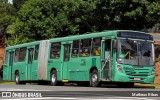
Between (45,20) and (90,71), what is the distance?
83.2ft

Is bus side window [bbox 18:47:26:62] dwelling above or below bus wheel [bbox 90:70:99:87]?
above

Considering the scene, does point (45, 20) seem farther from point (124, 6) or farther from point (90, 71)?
point (90, 71)

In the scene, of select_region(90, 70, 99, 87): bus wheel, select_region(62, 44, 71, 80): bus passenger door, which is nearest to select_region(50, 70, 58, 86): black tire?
select_region(62, 44, 71, 80): bus passenger door

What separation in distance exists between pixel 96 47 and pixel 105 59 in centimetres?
99

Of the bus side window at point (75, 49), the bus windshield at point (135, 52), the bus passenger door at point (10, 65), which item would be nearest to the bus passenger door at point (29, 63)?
the bus passenger door at point (10, 65)

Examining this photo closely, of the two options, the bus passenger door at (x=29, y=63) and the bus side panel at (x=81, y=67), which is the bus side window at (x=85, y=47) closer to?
the bus side panel at (x=81, y=67)

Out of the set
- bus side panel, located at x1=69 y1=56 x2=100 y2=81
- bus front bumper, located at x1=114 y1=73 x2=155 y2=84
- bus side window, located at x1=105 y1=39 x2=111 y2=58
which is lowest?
bus front bumper, located at x1=114 y1=73 x2=155 y2=84

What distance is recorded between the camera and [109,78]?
22.7 m

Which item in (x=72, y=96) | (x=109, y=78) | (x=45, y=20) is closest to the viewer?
(x=72, y=96)

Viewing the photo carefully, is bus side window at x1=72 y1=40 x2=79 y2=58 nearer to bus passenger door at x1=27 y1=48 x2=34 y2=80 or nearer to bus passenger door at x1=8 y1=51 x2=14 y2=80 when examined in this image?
bus passenger door at x1=27 y1=48 x2=34 y2=80

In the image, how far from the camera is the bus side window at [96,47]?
76.8 ft

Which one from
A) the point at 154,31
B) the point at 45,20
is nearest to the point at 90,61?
the point at 45,20

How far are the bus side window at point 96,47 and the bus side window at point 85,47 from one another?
370 mm

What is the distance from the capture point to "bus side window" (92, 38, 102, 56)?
76.8ft
